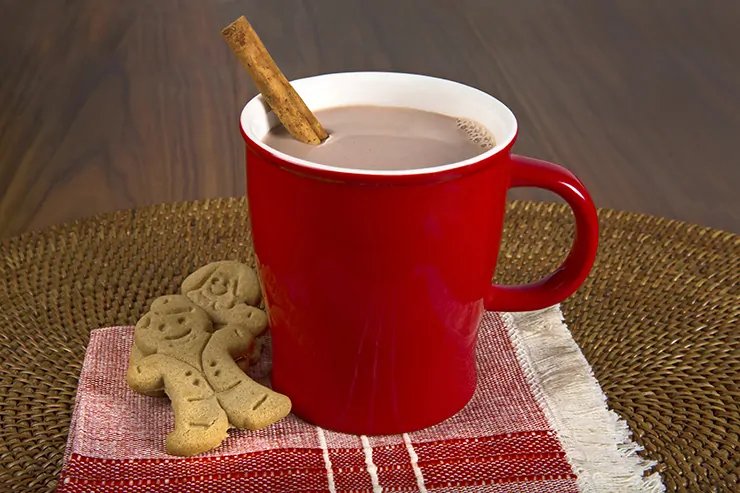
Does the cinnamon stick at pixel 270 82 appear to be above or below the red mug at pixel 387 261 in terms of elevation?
above

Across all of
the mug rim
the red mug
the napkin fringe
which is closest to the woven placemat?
the napkin fringe

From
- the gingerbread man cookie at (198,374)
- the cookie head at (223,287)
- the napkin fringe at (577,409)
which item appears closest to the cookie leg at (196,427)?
the gingerbread man cookie at (198,374)

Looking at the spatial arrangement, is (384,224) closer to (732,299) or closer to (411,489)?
(411,489)

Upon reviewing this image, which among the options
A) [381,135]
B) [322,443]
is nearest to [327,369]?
[322,443]

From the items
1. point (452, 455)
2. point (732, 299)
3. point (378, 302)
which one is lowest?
point (732, 299)

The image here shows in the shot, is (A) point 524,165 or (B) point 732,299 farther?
(B) point 732,299

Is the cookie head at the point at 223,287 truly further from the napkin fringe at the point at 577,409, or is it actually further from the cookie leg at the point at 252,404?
the napkin fringe at the point at 577,409

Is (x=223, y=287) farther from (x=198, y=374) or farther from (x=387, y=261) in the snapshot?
(x=387, y=261)
